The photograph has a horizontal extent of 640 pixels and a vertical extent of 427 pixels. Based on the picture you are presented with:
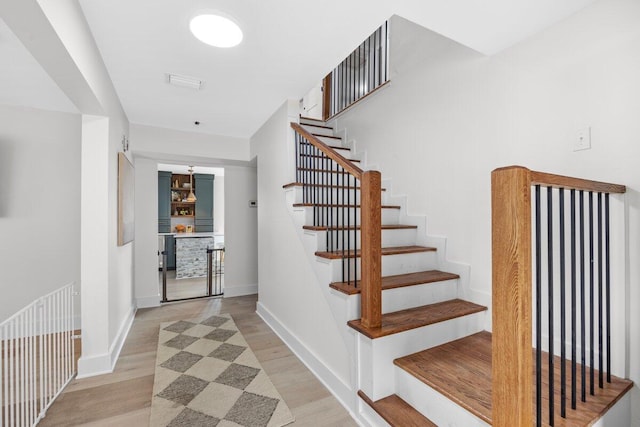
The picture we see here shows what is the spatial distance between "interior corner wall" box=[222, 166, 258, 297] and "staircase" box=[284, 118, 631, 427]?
8.00 ft

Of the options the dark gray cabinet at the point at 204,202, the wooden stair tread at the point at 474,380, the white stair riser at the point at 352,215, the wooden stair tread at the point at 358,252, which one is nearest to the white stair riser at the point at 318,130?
the white stair riser at the point at 352,215

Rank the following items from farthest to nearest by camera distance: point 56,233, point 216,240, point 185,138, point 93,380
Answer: point 216,240
point 185,138
point 56,233
point 93,380

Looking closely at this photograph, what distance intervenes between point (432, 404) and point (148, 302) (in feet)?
13.0

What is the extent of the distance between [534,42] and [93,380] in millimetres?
3887

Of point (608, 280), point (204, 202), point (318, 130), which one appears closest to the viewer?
point (608, 280)

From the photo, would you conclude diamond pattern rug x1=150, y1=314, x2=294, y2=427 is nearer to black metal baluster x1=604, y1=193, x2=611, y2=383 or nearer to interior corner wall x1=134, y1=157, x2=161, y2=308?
interior corner wall x1=134, y1=157, x2=161, y2=308

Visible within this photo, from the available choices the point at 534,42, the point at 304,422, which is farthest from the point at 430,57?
the point at 304,422

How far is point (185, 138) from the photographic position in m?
3.92

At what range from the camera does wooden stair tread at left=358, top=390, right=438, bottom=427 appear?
1.53 metres

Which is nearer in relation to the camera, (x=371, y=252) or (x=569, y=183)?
(x=569, y=183)

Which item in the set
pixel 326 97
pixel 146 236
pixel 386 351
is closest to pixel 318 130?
pixel 326 97

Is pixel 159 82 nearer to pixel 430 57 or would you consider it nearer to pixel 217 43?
pixel 217 43

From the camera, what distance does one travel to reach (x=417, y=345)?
1.84 metres

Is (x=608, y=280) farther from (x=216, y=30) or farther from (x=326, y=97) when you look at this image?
(x=326, y=97)
